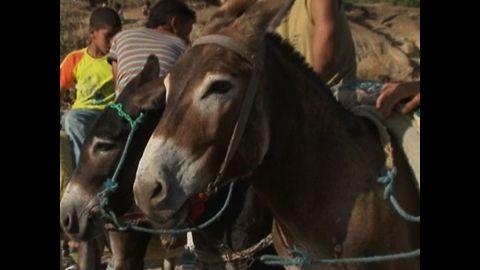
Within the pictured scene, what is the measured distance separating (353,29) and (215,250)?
4.39ft

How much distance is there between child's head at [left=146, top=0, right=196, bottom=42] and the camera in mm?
5203

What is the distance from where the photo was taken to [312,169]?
3.64 m

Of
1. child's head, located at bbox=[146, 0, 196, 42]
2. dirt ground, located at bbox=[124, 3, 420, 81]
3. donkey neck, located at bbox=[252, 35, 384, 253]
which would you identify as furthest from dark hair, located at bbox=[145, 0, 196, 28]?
donkey neck, located at bbox=[252, 35, 384, 253]

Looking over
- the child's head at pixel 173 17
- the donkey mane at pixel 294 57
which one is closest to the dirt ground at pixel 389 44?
the child's head at pixel 173 17

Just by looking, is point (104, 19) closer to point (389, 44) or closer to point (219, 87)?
point (389, 44)

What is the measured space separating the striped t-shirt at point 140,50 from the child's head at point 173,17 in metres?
0.13

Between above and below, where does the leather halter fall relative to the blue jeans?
above

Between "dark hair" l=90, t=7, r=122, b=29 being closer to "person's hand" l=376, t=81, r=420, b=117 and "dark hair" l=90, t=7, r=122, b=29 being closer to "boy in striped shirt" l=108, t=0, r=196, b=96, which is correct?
"boy in striped shirt" l=108, t=0, r=196, b=96

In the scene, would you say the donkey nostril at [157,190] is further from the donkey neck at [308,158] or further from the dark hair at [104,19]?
the dark hair at [104,19]

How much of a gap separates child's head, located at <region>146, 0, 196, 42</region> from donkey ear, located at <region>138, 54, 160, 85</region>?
0.43m

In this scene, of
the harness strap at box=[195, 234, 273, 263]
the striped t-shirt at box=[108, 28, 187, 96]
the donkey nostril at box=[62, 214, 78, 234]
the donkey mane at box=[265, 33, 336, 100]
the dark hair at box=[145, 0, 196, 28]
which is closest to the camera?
the donkey mane at box=[265, 33, 336, 100]

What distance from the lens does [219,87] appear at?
3.46m
